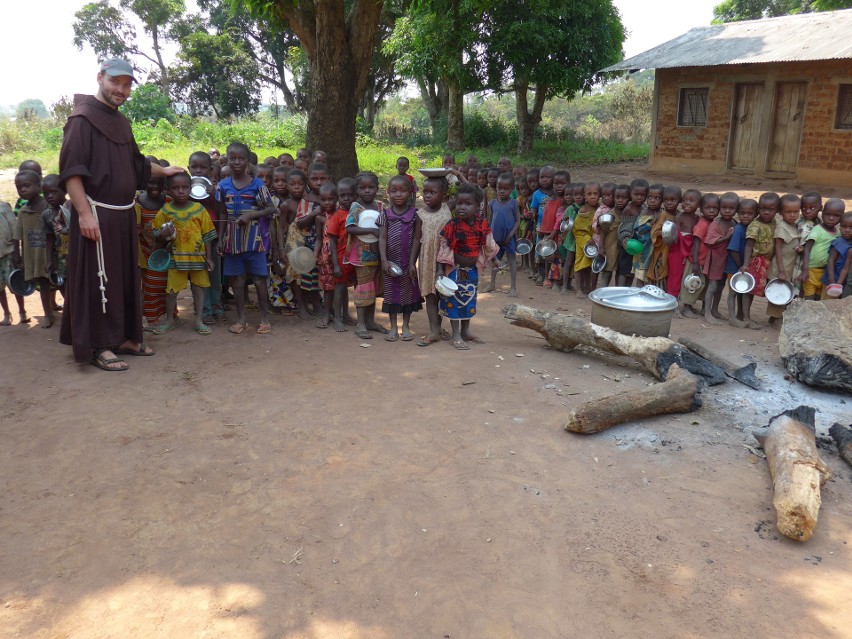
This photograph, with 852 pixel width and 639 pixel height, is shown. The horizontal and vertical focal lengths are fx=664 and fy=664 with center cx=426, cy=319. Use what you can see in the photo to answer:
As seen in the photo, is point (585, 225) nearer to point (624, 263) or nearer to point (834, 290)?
point (624, 263)

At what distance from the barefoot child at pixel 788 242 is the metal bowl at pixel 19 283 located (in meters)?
6.10

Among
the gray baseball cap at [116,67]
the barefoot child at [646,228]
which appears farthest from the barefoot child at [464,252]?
the gray baseball cap at [116,67]

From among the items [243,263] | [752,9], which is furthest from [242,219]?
[752,9]

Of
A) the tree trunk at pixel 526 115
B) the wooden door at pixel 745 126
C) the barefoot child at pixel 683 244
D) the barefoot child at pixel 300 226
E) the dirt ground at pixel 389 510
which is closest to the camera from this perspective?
the dirt ground at pixel 389 510

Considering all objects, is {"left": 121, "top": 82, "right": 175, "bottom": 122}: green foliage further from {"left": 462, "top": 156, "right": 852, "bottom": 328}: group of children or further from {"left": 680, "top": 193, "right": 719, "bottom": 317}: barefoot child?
{"left": 680, "top": 193, "right": 719, "bottom": 317}: barefoot child

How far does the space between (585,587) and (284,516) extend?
4.23ft

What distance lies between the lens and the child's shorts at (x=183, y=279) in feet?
17.3

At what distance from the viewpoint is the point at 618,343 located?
470cm

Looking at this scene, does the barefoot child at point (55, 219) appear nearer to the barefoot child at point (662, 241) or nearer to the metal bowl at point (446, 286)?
the metal bowl at point (446, 286)

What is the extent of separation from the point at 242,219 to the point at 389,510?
10.2 ft

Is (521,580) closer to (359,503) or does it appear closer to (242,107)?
(359,503)

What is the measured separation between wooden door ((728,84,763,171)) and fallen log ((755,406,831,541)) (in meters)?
11.7

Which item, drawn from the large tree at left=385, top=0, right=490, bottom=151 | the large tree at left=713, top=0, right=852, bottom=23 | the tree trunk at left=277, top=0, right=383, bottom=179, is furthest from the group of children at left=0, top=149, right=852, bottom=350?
the large tree at left=713, top=0, right=852, bottom=23

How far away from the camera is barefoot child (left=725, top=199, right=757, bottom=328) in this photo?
5676 millimetres
